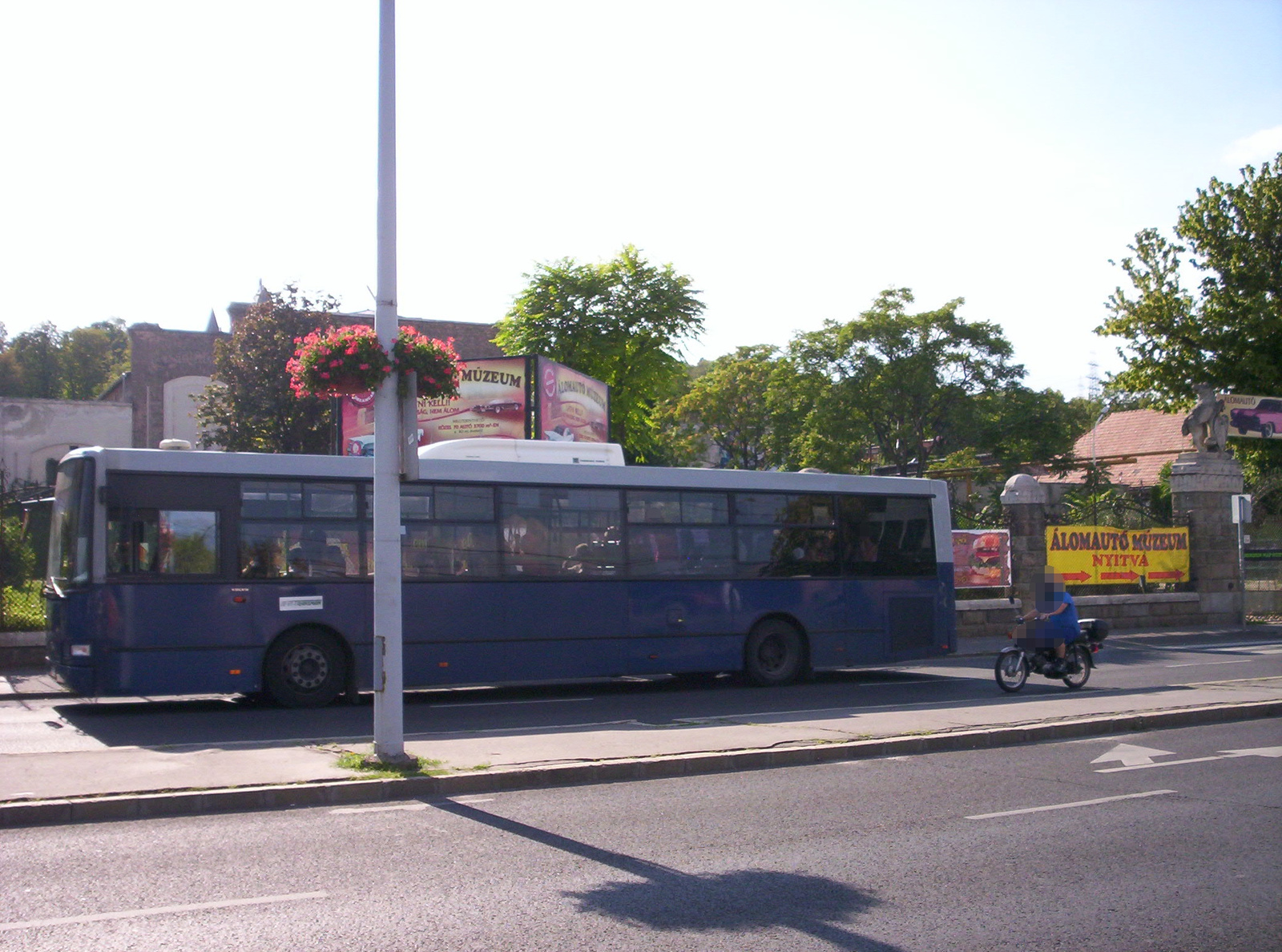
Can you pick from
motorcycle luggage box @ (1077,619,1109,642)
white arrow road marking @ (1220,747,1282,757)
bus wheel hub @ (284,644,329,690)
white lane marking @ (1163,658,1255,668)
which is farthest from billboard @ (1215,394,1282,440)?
bus wheel hub @ (284,644,329,690)

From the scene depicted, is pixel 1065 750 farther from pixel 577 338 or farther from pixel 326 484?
pixel 577 338

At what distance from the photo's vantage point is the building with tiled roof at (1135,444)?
56094 millimetres

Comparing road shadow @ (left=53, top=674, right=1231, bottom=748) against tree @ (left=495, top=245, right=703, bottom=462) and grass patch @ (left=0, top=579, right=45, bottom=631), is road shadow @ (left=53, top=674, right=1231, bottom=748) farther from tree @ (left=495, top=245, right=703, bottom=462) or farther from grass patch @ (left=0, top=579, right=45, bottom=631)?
tree @ (left=495, top=245, right=703, bottom=462)

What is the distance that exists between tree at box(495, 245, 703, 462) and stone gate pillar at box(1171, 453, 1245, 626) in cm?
1356

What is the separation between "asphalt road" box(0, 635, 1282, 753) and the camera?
11875 mm

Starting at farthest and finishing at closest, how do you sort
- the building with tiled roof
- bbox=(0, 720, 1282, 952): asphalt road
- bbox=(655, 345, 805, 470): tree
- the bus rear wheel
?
A: bbox=(655, 345, 805, 470): tree
the building with tiled roof
the bus rear wheel
bbox=(0, 720, 1282, 952): asphalt road

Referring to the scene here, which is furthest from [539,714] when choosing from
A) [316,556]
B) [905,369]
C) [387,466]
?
[905,369]

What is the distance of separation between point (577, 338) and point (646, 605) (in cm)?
1772

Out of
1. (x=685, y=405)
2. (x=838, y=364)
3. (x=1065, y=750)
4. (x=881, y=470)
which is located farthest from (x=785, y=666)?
(x=685, y=405)

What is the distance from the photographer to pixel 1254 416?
33625 mm

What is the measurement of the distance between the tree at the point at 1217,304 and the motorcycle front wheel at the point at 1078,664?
85.4 ft

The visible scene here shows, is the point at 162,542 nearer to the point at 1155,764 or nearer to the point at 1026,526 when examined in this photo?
the point at 1155,764

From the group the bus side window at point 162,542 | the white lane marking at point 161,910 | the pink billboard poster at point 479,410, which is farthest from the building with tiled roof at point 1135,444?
the white lane marking at point 161,910

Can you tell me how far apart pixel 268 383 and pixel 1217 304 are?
3037 centimetres
